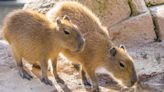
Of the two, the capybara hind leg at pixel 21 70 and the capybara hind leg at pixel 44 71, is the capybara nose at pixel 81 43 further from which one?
the capybara hind leg at pixel 21 70

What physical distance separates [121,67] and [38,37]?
1.09m

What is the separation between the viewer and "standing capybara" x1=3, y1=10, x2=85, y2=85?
5723 millimetres

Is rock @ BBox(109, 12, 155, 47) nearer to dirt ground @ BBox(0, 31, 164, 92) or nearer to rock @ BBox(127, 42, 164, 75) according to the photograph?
rock @ BBox(127, 42, 164, 75)

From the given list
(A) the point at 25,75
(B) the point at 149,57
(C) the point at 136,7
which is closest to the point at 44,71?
(A) the point at 25,75

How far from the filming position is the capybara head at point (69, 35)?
18.5 ft

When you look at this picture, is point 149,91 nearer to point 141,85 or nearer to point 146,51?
point 141,85

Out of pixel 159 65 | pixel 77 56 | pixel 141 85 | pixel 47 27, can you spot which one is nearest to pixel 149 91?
pixel 141 85

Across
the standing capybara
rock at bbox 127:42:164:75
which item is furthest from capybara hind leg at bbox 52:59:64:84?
rock at bbox 127:42:164:75

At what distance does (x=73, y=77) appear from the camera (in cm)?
628

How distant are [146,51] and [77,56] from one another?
153 cm

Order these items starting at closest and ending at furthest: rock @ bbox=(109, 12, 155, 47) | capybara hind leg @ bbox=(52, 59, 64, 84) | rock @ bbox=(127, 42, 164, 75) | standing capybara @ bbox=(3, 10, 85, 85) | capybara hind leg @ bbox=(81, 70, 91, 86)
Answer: standing capybara @ bbox=(3, 10, 85, 85)
capybara hind leg @ bbox=(52, 59, 64, 84)
capybara hind leg @ bbox=(81, 70, 91, 86)
rock @ bbox=(127, 42, 164, 75)
rock @ bbox=(109, 12, 155, 47)

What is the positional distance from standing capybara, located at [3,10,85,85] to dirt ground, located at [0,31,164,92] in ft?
0.53

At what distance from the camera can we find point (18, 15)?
20.0 feet

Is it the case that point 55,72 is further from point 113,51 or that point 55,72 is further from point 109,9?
point 109,9
